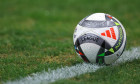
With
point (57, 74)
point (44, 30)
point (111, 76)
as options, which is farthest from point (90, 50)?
point (44, 30)

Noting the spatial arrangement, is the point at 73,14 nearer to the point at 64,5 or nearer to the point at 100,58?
the point at 64,5

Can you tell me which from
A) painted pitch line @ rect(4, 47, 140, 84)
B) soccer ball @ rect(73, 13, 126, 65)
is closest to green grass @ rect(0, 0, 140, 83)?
painted pitch line @ rect(4, 47, 140, 84)

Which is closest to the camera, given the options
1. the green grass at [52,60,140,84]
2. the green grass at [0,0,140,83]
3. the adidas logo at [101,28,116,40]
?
the green grass at [52,60,140,84]

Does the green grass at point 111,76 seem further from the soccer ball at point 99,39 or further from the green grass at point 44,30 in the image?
the soccer ball at point 99,39

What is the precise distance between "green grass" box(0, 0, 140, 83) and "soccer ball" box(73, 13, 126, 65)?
375 mm

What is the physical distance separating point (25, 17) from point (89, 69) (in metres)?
9.78

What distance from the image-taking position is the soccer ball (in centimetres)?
540

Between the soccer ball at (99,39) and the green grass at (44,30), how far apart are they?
0.38 m

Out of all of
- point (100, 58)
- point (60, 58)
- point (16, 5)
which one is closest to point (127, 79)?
point (100, 58)

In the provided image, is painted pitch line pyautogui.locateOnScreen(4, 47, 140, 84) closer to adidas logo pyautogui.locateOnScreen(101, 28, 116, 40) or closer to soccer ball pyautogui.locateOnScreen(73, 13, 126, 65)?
soccer ball pyautogui.locateOnScreen(73, 13, 126, 65)

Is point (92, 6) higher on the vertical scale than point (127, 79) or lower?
higher

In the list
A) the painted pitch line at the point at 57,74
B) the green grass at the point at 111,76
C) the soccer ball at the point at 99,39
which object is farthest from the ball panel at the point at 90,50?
the green grass at the point at 111,76

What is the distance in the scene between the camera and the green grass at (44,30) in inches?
233

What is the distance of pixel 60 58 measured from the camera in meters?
6.57
